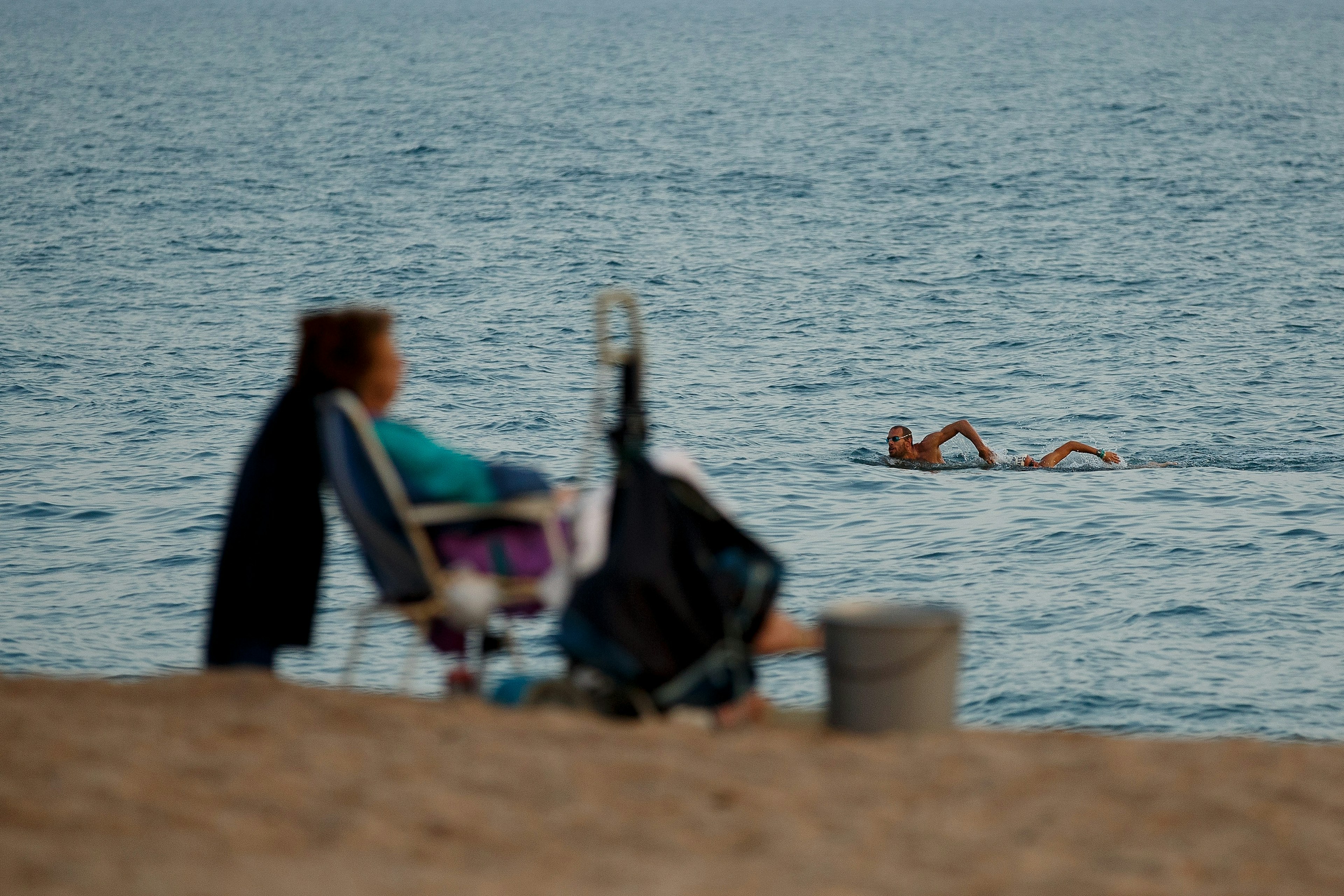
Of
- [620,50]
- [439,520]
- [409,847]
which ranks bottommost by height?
[409,847]

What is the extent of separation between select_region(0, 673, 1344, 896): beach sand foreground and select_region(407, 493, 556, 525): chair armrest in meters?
0.50

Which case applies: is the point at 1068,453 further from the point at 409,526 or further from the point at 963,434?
the point at 409,526

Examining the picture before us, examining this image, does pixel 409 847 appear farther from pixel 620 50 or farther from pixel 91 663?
A: pixel 620 50

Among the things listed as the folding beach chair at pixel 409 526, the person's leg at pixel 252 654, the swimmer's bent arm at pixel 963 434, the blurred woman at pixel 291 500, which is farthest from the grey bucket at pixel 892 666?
the swimmer's bent arm at pixel 963 434

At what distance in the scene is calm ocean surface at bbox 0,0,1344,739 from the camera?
1173 cm

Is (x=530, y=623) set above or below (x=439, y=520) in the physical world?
below

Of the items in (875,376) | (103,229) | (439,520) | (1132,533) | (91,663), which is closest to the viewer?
Result: (439,520)

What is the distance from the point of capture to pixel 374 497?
3830 mm

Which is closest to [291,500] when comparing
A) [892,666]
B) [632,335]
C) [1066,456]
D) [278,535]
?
[278,535]

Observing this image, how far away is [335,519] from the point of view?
1576cm

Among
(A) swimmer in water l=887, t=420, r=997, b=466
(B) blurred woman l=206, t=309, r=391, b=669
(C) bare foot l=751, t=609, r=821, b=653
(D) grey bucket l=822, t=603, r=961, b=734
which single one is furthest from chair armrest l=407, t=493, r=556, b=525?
(A) swimmer in water l=887, t=420, r=997, b=466

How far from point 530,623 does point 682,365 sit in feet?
46.9

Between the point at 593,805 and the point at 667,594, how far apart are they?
2.07ft

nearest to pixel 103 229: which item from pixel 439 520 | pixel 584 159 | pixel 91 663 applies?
pixel 584 159
